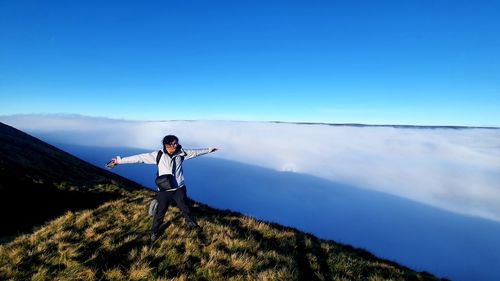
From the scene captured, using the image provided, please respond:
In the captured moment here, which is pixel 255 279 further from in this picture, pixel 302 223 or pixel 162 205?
pixel 302 223

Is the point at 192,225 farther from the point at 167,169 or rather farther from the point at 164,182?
the point at 167,169

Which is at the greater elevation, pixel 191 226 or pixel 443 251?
pixel 191 226

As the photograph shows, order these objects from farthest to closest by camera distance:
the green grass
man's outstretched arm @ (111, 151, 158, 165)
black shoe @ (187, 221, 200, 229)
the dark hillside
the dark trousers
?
1. the dark hillside
2. black shoe @ (187, 221, 200, 229)
3. the dark trousers
4. man's outstretched arm @ (111, 151, 158, 165)
5. the green grass

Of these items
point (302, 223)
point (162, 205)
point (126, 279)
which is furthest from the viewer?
point (302, 223)

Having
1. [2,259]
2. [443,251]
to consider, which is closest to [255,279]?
[2,259]

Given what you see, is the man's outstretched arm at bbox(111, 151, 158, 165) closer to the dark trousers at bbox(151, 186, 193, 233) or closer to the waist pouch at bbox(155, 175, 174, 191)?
the waist pouch at bbox(155, 175, 174, 191)

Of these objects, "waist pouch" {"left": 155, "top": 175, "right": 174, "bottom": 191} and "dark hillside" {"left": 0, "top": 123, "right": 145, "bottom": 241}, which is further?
"dark hillside" {"left": 0, "top": 123, "right": 145, "bottom": 241}

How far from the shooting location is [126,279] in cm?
638

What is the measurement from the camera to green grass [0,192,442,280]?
21.9ft

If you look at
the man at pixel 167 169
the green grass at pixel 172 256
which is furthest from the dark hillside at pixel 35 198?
the man at pixel 167 169

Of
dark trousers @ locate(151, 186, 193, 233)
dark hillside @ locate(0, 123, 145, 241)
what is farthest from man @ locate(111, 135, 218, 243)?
dark hillside @ locate(0, 123, 145, 241)

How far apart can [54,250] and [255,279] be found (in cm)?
542

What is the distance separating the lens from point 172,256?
296 inches

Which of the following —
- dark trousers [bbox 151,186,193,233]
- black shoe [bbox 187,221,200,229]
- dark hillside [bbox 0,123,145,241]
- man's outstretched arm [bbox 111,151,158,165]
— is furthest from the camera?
dark hillside [bbox 0,123,145,241]
